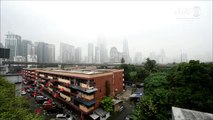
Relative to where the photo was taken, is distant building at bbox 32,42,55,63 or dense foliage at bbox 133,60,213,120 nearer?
dense foliage at bbox 133,60,213,120

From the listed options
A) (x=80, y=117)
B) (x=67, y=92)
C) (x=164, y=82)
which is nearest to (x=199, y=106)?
(x=164, y=82)

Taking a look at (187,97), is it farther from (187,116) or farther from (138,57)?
(138,57)

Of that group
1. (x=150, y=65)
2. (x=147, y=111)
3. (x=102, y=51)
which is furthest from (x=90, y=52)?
(x=147, y=111)

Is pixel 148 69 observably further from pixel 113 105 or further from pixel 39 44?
pixel 39 44

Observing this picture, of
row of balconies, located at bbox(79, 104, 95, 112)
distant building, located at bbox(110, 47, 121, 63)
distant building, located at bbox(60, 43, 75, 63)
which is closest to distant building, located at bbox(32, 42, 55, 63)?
distant building, located at bbox(60, 43, 75, 63)

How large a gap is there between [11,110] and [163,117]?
13391mm

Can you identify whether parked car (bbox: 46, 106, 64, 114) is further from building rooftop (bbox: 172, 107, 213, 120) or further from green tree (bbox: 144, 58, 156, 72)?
green tree (bbox: 144, 58, 156, 72)

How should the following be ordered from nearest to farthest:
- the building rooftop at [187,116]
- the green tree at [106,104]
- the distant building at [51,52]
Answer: the building rooftop at [187,116] < the green tree at [106,104] < the distant building at [51,52]

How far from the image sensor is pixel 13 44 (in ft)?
234

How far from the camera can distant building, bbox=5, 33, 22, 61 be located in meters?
69.0

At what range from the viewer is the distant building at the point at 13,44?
69.0 m

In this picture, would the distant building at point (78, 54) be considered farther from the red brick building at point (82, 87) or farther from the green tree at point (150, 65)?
the red brick building at point (82, 87)

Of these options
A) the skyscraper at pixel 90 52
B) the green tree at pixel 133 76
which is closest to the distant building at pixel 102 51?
the skyscraper at pixel 90 52

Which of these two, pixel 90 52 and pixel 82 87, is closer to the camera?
pixel 82 87
